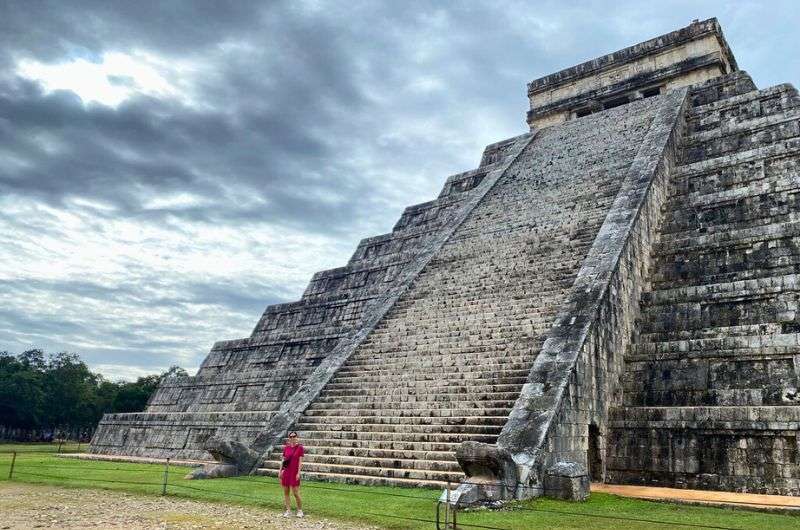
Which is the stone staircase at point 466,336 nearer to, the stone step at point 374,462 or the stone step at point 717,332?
the stone step at point 374,462

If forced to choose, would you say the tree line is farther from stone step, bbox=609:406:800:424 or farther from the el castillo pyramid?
stone step, bbox=609:406:800:424

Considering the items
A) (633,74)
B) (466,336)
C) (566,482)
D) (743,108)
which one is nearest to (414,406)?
(466,336)

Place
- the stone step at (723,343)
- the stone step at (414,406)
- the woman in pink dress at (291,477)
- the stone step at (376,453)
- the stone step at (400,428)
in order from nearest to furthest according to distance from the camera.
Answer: the woman in pink dress at (291,477) < the stone step at (376,453) < the stone step at (400,428) < the stone step at (723,343) < the stone step at (414,406)

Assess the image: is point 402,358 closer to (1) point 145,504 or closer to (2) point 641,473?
(2) point 641,473

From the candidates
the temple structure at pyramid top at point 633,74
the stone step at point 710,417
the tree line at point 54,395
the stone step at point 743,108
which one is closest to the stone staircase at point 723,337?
the stone step at point 710,417

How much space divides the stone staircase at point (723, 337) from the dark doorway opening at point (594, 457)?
0.53 ft

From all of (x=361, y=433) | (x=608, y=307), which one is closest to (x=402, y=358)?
(x=361, y=433)

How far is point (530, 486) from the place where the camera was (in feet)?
26.6

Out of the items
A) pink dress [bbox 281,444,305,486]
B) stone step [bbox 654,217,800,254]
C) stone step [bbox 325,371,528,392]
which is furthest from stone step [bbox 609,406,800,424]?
pink dress [bbox 281,444,305,486]

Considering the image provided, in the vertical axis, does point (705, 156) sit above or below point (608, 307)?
above

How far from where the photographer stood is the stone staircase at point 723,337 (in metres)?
8.95

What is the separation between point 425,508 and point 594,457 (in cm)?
382

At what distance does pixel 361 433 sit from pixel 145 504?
12.5ft

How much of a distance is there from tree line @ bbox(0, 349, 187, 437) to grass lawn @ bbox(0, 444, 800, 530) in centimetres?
3800
